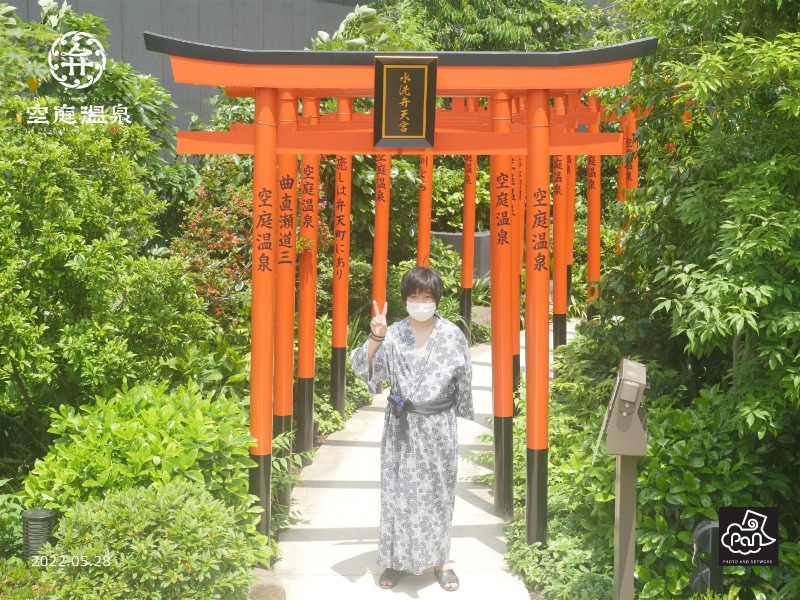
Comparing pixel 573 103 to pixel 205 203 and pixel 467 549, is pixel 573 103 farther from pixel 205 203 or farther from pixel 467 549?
pixel 467 549

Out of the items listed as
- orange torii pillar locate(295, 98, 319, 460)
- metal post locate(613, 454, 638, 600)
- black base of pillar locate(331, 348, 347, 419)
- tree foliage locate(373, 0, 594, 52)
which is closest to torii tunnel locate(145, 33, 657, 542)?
metal post locate(613, 454, 638, 600)

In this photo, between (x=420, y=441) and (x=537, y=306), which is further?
(x=537, y=306)

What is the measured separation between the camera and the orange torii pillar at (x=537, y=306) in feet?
17.9

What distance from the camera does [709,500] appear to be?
504 cm

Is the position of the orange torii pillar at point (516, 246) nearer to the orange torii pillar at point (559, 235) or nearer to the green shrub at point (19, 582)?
the orange torii pillar at point (559, 235)

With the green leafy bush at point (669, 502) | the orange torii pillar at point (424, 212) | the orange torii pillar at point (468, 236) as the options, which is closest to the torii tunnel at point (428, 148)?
the green leafy bush at point (669, 502)

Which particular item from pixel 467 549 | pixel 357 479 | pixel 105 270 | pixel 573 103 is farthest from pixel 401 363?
pixel 573 103

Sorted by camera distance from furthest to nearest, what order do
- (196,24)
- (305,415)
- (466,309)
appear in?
(196,24)
(466,309)
(305,415)

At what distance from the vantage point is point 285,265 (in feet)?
18.8

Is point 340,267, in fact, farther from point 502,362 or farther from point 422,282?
point 422,282

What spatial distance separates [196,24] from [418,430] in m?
8.40

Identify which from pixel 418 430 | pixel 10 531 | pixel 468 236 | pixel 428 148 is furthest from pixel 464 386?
pixel 468 236

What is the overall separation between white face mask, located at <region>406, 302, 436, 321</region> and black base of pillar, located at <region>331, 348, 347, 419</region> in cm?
350

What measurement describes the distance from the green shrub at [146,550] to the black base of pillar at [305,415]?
2.95 meters
